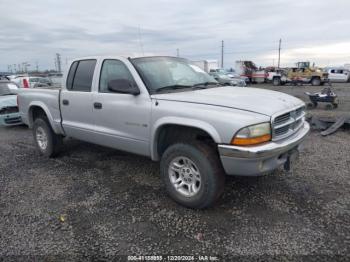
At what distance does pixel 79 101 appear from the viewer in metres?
4.28

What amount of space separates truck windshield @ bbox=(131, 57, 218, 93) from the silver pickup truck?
0.04 feet

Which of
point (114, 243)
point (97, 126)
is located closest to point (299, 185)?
point (114, 243)

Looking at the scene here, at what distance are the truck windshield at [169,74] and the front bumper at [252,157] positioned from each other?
1245 millimetres

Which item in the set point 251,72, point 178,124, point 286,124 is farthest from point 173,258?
point 251,72

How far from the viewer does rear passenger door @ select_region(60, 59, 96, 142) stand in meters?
4.20

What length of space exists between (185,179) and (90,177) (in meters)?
1.83

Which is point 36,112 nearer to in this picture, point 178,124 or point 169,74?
point 169,74

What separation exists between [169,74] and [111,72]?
A: 861 mm

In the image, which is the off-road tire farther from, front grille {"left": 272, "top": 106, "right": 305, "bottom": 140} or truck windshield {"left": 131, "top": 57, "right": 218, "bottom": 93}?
front grille {"left": 272, "top": 106, "right": 305, "bottom": 140}

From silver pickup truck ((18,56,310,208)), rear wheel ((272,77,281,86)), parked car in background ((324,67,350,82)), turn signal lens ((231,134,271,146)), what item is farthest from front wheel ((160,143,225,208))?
parked car in background ((324,67,350,82))

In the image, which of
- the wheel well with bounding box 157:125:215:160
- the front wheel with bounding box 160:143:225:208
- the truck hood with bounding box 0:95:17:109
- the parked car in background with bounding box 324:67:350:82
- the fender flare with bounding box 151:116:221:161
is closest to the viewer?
the fender flare with bounding box 151:116:221:161

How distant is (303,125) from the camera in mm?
3764

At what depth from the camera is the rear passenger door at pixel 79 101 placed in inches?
165

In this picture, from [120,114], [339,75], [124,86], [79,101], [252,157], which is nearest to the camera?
[252,157]
